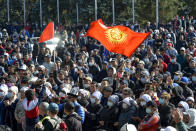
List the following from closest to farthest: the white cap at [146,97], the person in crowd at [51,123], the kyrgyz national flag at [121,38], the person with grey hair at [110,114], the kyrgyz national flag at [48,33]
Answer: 1. the person in crowd at [51,123]
2. the person with grey hair at [110,114]
3. the white cap at [146,97]
4. the kyrgyz national flag at [121,38]
5. the kyrgyz national flag at [48,33]

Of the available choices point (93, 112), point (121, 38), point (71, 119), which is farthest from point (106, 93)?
point (121, 38)

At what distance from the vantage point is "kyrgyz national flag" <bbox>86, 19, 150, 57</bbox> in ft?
42.4

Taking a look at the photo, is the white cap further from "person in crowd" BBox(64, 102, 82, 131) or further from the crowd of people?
"person in crowd" BBox(64, 102, 82, 131)

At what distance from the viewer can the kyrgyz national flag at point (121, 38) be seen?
12.9m

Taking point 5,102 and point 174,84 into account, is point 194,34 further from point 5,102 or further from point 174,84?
point 5,102

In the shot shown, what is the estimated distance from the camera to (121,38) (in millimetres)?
13258

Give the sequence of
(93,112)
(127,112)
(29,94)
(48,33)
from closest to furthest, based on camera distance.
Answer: (29,94), (127,112), (93,112), (48,33)

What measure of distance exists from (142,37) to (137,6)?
38275 mm

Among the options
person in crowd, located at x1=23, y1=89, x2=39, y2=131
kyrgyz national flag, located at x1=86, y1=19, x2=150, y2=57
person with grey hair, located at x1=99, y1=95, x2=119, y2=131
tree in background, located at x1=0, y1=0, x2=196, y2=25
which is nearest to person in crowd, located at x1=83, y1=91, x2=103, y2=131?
person with grey hair, located at x1=99, y1=95, x2=119, y2=131

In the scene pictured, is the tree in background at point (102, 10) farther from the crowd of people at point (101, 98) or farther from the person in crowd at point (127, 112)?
the person in crowd at point (127, 112)

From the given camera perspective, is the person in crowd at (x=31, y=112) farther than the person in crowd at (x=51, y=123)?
Yes

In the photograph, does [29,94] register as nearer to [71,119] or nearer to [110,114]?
[71,119]

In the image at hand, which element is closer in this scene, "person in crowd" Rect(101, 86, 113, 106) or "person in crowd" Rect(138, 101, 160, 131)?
"person in crowd" Rect(138, 101, 160, 131)

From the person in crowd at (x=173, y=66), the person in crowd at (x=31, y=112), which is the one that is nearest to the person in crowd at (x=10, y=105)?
the person in crowd at (x=31, y=112)
